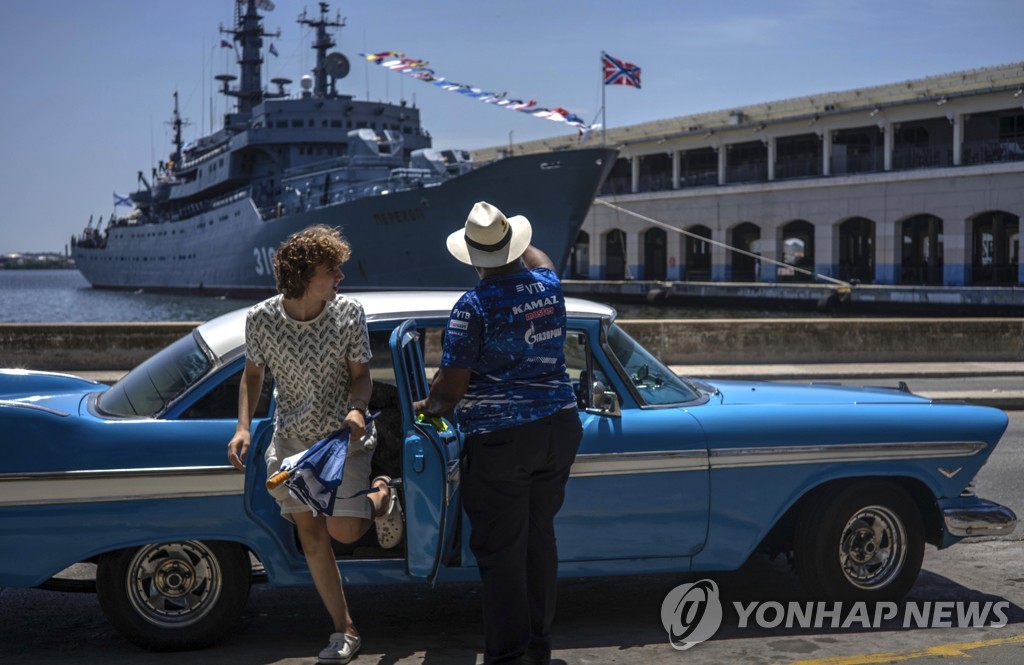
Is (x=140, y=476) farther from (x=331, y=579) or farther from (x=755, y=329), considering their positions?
(x=755, y=329)

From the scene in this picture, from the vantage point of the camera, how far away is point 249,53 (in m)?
69.8

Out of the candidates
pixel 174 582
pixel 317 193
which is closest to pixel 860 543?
pixel 174 582

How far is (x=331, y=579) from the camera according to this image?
442 centimetres

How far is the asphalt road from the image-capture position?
4.61m

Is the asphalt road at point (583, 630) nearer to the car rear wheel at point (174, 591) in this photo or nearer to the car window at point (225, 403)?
the car rear wheel at point (174, 591)

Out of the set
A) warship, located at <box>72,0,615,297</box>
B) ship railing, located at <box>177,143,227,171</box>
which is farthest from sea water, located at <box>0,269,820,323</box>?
ship railing, located at <box>177,143,227,171</box>

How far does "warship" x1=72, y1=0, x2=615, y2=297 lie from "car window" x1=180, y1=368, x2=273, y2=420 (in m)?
34.4

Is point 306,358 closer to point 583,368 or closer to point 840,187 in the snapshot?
point 583,368

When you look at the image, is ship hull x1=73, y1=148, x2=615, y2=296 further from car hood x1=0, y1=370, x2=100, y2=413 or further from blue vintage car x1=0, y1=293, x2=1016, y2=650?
blue vintage car x1=0, y1=293, x2=1016, y2=650

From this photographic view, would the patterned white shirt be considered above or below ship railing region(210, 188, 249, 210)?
below

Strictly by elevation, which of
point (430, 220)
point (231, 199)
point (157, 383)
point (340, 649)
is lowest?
point (340, 649)

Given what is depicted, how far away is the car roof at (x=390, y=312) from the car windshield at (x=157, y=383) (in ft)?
0.30

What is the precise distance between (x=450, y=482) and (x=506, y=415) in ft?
1.38

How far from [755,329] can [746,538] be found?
1366 centimetres
